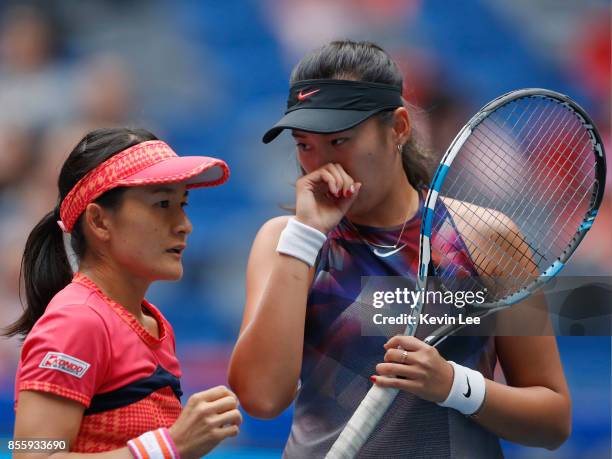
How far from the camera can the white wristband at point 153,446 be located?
1427mm

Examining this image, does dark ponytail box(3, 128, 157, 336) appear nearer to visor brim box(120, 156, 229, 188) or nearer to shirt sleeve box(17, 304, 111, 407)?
visor brim box(120, 156, 229, 188)

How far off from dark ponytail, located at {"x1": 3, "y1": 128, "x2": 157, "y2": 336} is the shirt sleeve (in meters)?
0.21

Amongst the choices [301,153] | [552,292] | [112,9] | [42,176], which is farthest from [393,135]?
[112,9]

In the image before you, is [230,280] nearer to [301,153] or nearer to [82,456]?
[301,153]

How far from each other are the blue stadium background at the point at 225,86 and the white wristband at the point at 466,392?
6.35 ft

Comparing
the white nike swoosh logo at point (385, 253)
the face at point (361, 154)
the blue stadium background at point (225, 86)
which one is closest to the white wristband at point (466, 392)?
the white nike swoosh logo at point (385, 253)

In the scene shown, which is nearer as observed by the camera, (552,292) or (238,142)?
(552,292)

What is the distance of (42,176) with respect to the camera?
411 cm

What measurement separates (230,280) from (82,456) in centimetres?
252

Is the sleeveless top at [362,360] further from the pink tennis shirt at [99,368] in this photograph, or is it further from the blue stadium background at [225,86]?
the blue stadium background at [225,86]

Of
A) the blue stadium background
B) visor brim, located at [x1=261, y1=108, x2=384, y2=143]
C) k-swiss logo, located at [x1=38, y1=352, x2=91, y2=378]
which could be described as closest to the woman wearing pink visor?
k-swiss logo, located at [x1=38, y1=352, x2=91, y2=378]

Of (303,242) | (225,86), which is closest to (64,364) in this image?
(303,242)

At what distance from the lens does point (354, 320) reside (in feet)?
5.54

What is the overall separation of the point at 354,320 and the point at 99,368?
0.48 meters
